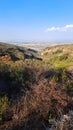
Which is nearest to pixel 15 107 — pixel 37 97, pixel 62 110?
pixel 37 97

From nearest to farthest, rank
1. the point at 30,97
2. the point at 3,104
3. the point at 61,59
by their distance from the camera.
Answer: the point at 3,104
the point at 30,97
the point at 61,59

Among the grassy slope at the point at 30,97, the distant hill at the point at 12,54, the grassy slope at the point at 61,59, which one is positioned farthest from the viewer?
the distant hill at the point at 12,54

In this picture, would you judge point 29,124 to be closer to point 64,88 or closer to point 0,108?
point 0,108

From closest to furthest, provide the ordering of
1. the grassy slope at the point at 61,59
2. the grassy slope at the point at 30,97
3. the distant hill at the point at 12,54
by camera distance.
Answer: the grassy slope at the point at 30,97 < the grassy slope at the point at 61,59 < the distant hill at the point at 12,54

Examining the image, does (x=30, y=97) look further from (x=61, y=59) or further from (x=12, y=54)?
(x=61, y=59)

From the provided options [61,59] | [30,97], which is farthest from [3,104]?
[61,59]

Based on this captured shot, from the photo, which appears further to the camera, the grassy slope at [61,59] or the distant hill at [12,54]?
the distant hill at [12,54]

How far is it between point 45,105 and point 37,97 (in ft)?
1.95

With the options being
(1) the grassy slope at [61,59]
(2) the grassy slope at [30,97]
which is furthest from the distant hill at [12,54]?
(2) the grassy slope at [30,97]

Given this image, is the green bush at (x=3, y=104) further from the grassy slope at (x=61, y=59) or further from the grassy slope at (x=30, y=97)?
the grassy slope at (x=61, y=59)

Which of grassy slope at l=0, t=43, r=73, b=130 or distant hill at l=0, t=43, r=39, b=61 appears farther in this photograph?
distant hill at l=0, t=43, r=39, b=61

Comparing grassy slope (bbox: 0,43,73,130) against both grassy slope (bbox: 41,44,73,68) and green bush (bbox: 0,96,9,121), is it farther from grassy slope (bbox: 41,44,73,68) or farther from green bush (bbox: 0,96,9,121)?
grassy slope (bbox: 41,44,73,68)

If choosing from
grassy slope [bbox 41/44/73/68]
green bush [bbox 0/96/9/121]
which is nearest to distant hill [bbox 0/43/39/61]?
grassy slope [bbox 41/44/73/68]

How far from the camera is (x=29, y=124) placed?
894cm
